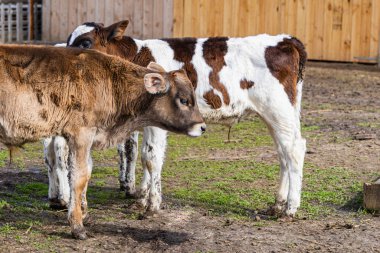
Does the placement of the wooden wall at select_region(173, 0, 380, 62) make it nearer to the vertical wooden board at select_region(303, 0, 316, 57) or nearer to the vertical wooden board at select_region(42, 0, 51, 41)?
the vertical wooden board at select_region(303, 0, 316, 57)

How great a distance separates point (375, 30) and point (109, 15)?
726 cm

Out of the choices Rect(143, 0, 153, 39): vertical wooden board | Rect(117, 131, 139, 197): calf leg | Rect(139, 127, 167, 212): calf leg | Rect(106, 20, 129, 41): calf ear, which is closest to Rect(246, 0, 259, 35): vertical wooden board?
Rect(143, 0, 153, 39): vertical wooden board

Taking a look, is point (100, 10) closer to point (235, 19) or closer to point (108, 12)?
point (108, 12)

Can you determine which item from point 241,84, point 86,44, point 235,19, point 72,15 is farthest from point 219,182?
point 72,15

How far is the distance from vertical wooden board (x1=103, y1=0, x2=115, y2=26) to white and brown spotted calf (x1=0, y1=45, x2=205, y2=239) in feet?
51.1

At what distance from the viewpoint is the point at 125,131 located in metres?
9.10

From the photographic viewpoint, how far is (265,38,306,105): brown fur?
32.2ft

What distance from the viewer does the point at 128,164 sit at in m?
10.8

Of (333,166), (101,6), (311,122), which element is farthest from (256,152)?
(101,6)

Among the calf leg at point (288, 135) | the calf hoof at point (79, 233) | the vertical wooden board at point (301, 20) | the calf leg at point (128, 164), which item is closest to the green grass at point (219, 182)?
the calf leg at point (128, 164)

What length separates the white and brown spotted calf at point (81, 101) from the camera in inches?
336

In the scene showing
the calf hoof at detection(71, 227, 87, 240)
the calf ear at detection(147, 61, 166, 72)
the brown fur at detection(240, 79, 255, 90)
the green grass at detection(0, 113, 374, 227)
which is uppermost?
the calf ear at detection(147, 61, 166, 72)

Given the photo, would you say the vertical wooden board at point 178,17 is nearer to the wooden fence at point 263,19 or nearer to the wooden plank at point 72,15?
the wooden fence at point 263,19

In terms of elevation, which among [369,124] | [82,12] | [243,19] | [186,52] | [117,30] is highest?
[82,12]
